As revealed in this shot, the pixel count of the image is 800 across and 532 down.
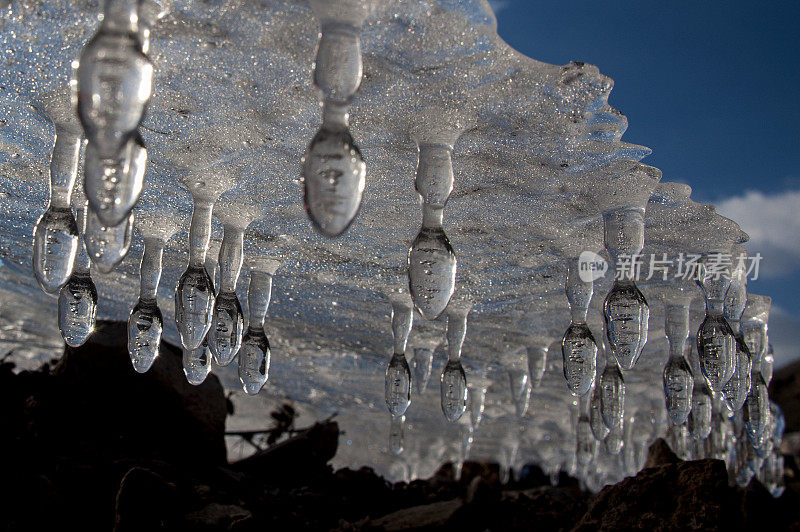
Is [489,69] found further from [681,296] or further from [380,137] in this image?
[681,296]

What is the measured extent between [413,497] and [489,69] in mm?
5631

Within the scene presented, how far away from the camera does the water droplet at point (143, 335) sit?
406 centimetres

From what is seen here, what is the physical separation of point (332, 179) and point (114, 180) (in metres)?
0.70

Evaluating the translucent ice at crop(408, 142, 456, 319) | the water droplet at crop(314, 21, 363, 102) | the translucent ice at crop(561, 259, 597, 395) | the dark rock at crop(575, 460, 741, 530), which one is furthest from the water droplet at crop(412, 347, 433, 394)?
the water droplet at crop(314, 21, 363, 102)

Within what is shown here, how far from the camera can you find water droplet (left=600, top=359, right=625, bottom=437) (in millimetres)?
5109

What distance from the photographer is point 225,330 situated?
164 inches

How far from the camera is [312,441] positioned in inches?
310

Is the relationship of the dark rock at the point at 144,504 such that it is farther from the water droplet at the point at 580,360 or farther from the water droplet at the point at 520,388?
the water droplet at the point at 520,388

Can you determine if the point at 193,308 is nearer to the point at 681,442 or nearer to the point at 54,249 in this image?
the point at 54,249

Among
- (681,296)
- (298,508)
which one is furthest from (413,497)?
→ (681,296)

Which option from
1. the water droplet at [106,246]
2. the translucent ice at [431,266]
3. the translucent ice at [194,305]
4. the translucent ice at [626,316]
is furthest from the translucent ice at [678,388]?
the water droplet at [106,246]

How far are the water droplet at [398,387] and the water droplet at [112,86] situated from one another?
10.9ft

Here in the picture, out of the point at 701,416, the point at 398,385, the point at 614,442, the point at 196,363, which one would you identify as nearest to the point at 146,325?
the point at 196,363

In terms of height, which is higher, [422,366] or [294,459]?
[422,366]
